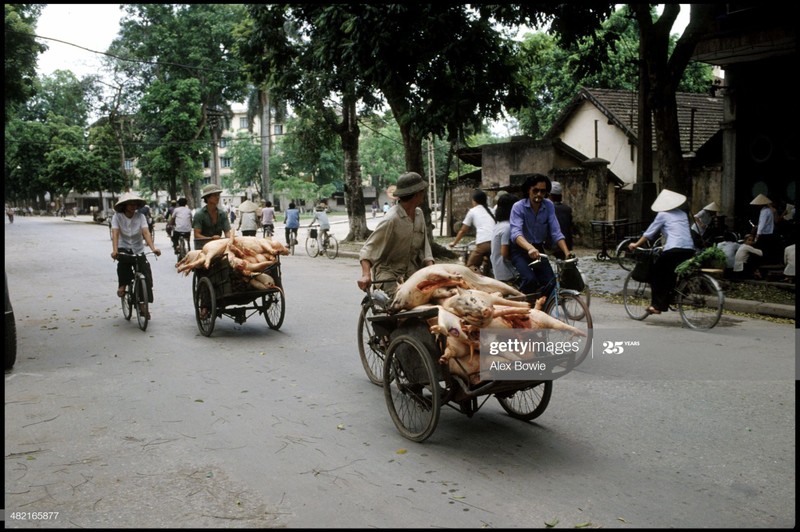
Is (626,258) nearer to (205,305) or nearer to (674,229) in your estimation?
(674,229)

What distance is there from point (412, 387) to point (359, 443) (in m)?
0.51

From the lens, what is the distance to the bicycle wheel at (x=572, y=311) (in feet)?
20.7

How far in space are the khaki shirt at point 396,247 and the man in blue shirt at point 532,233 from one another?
1.44m

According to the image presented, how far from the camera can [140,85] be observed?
51.4 metres

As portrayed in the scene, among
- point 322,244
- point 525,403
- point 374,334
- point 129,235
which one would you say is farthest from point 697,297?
point 322,244

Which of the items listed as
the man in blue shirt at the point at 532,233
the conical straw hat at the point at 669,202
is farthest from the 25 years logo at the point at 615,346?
the conical straw hat at the point at 669,202

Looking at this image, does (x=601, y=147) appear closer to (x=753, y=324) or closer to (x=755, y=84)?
(x=755, y=84)

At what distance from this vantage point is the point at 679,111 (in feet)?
94.5

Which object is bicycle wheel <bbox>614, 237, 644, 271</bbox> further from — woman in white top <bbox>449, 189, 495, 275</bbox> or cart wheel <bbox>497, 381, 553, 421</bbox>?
cart wheel <bbox>497, 381, 553, 421</bbox>

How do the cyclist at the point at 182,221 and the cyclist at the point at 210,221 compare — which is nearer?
the cyclist at the point at 210,221

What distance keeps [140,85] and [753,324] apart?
163ft

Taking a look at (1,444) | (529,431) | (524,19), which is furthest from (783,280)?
(1,444)

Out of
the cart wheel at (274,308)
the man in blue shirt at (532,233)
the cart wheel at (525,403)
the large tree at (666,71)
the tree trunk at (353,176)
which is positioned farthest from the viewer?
the tree trunk at (353,176)

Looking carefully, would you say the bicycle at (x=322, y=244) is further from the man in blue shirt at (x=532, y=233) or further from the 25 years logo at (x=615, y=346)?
the man in blue shirt at (x=532, y=233)
